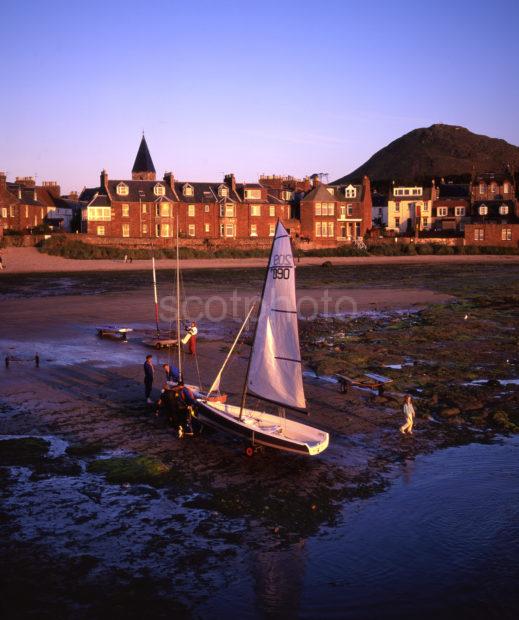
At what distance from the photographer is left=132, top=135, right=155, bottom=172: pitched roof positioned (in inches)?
4385

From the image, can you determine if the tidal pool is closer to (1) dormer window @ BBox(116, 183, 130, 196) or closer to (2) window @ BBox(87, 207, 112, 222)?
(1) dormer window @ BBox(116, 183, 130, 196)

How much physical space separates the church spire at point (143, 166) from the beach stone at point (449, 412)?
95464mm

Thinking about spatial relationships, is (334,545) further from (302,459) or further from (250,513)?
(302,459)

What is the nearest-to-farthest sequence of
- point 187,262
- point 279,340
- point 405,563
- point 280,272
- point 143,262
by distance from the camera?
point 405,563 → point 280,272 → point 279,340 → point 143,262 → point 187,262

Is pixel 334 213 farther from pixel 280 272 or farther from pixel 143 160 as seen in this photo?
pixel 280 272

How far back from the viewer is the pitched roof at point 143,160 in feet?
365

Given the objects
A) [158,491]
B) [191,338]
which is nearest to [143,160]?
[191,338]

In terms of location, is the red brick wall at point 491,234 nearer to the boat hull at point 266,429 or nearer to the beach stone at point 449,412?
the beach stone at point 449,412

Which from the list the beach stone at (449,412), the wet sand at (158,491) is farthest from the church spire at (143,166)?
the beach stone at (449,412)

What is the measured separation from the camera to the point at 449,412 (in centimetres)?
2094

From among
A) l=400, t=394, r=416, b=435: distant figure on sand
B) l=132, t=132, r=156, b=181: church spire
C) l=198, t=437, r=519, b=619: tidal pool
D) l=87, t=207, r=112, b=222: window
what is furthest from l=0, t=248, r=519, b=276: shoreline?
l=198, t=437, r=519, b=619: tidal pool

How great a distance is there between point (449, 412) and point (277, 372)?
6.29m

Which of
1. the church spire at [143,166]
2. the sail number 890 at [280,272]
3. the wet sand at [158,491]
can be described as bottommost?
the wet sand at [158,491]

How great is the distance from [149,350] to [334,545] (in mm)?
18806
